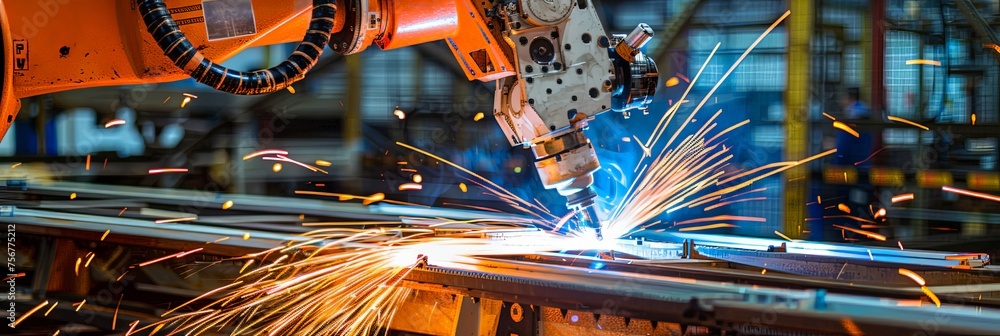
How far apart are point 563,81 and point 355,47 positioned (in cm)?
63

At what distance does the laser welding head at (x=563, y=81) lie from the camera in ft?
8.31

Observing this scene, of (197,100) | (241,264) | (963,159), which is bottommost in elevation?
(241,264)

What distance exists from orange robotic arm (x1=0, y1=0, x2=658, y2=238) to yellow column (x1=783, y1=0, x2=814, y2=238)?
3371 mm

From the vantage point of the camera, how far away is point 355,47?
8.21 feet

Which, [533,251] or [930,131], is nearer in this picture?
[533,251]

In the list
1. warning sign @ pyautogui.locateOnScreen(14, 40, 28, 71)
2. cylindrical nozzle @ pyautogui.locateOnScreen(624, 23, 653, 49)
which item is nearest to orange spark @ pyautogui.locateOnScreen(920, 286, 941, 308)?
cylindrical nozzle @ pyautogui.locateOnScreen(624, 23, 653, 49)

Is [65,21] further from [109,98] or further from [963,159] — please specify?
[109,98]

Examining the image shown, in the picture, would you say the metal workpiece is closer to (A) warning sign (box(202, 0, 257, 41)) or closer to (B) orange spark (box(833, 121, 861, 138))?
(A) warning sign (box(202, 0, 257, 41))

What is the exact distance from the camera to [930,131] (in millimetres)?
5945

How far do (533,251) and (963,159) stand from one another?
4291 millimetres

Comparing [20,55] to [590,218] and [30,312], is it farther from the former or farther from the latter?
[30,312]

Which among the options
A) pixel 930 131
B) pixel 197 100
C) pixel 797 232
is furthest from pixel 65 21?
pixel 197 100

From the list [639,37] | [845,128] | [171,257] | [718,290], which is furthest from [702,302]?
[845,128]

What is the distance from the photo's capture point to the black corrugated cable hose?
209cm
